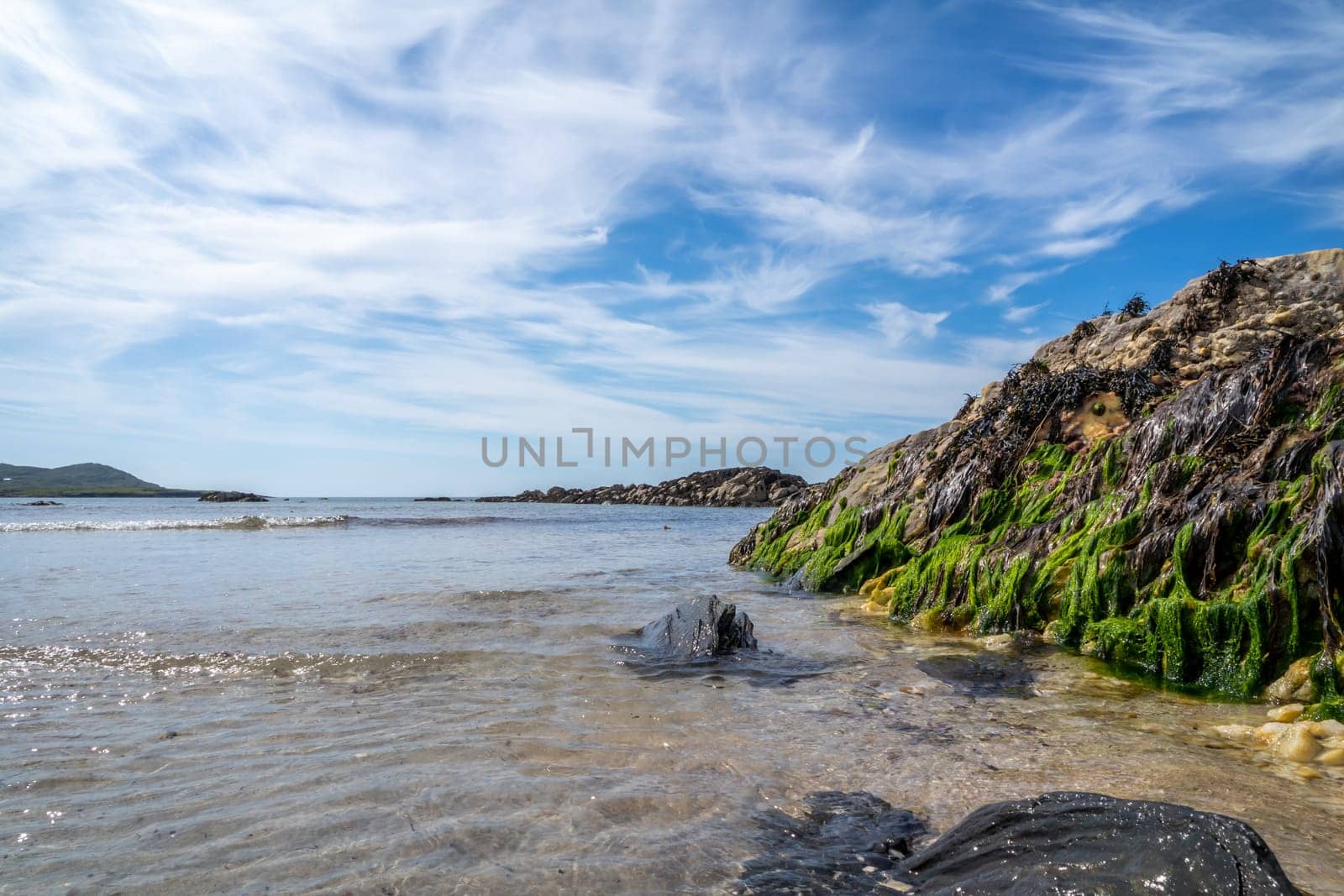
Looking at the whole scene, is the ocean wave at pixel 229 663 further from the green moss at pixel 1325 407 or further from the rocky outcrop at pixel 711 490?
the rocky outcrop at pixel 711 490

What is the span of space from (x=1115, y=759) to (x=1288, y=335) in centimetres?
436

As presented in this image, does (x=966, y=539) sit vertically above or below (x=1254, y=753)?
above

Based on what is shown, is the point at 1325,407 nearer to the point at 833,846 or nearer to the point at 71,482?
the point at 833,846

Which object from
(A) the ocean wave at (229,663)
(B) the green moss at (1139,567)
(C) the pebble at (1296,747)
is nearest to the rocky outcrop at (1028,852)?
(C) the pebble at (1296,747)

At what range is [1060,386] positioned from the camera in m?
8.45

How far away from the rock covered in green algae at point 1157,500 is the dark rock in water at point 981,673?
67 cm

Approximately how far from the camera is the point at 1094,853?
1935 mm

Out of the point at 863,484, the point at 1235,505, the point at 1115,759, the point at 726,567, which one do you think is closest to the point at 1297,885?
the point at 1115,759

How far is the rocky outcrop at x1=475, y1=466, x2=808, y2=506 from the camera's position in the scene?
4950 cm

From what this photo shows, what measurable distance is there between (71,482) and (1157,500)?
11495 centimetres

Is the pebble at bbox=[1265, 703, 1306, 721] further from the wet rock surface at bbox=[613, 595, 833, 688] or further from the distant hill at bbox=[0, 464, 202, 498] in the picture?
the distant hill at bbox=[0, 464, 202, 498]

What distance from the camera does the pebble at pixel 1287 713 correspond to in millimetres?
3570

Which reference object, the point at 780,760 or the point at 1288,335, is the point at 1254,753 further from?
the point at 1288,335

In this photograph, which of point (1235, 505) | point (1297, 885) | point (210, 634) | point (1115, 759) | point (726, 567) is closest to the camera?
point (1297, 885)
